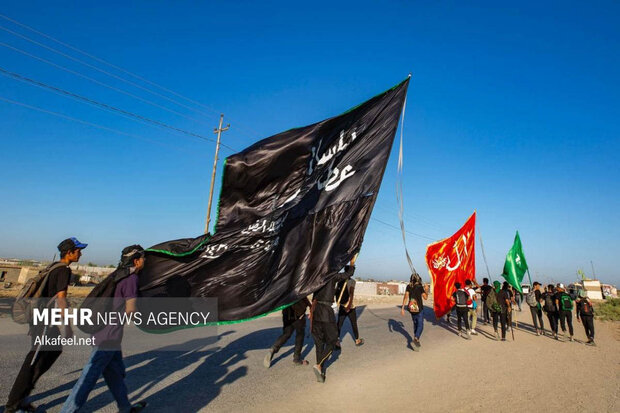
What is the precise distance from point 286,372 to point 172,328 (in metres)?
2.50

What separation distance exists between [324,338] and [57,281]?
12.9 ft

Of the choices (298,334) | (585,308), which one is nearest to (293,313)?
(298,334)

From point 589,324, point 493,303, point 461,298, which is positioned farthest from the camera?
point 493,303

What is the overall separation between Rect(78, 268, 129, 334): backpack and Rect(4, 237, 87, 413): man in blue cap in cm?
31

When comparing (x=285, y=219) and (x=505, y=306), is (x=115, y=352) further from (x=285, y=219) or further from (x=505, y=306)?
(x=505, y=306)

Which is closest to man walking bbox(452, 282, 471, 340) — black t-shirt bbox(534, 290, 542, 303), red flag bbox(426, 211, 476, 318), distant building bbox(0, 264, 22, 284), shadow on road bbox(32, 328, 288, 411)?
red flag bbox(426, 211, 476, 318)

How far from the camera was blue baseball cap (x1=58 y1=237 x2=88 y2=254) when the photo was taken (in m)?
4.08

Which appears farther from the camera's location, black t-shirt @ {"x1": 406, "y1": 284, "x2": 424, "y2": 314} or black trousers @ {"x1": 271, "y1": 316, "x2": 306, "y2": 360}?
black t-shirt @ {"x1": 406, "y1": 284, "x2": 424, "y2": 314}

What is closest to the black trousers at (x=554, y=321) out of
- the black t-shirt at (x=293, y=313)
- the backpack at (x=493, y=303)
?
the backpack at (x=493, y=303)

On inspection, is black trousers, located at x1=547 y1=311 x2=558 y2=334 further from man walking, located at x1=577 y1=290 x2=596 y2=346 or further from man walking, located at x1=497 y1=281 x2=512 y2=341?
man walking, located at x1=497 y1=281 x2=512 y2=341

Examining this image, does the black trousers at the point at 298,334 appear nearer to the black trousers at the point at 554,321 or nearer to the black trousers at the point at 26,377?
the black trousers at the point at 26,377

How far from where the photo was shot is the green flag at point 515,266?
13.2m

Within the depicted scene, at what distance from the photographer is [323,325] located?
18.9 ft

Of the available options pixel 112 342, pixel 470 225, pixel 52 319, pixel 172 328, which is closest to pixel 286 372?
pixel 172 328
